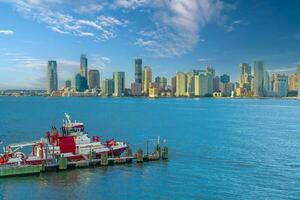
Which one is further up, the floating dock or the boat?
the boat

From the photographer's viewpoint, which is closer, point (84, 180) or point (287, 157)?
point (84, 180)

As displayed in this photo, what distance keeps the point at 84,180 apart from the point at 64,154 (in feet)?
27.5

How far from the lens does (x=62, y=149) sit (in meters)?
60.2

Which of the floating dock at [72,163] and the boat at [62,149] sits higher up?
the boat at [62,149]

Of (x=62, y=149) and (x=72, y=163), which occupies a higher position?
(x=62, y=149)

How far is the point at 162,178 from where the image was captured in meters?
54.2

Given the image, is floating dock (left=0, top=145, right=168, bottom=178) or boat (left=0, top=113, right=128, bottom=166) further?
boat (left=0, top=113, right=128, bottom=166)

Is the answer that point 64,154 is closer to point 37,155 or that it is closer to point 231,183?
point 37,155

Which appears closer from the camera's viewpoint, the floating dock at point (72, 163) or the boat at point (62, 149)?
the floating dock at point (72, 163)

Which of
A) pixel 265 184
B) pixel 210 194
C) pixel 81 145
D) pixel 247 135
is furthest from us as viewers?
pixel 247 135

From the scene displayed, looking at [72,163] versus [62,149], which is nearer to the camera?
[72,163]

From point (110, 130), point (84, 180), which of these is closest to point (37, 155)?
point (84, 180)

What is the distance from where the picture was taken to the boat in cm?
5603

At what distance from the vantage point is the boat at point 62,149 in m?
56.0
